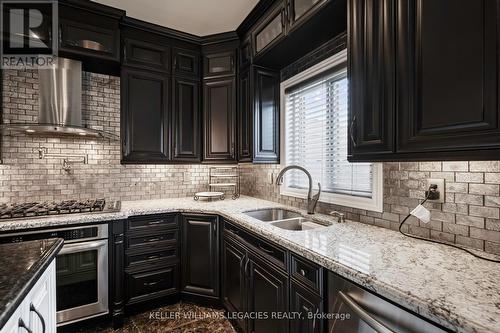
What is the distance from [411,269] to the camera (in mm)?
904

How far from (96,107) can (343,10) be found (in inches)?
97.5

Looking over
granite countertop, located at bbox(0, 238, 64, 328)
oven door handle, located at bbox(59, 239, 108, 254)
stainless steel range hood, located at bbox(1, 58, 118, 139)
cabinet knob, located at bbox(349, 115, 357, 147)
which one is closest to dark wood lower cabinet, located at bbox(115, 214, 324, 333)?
oven door handle, located at bbox(59, 239, 108, 254)

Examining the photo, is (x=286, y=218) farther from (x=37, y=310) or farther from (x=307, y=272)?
(x=37, y=310)

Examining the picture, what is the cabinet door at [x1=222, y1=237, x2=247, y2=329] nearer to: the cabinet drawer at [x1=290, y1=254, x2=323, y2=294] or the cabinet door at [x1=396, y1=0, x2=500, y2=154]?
the cabinet drawer at [x1=290, y1=254, x2=323, y2=294]

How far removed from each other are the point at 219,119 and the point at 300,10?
1.38 m

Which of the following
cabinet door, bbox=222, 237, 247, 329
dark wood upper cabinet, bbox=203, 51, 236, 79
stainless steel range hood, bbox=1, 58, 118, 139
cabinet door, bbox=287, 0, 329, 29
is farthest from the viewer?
dark wood upper cabinet, bbox=203, 51, 236, 79

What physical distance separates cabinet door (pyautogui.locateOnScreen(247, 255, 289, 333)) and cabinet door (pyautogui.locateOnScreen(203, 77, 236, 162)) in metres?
1.36

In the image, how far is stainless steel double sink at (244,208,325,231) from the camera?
1.79 m

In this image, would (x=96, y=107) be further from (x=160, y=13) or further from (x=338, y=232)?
(x=338, y=232)

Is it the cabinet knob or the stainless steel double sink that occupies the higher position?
the cabinet knob

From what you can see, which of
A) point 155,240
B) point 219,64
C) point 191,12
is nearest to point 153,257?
point 155,240

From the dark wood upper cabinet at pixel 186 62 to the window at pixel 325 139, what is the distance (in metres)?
1.06

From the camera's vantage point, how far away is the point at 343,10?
1.43m

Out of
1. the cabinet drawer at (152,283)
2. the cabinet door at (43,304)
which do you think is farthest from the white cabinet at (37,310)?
the cabinet drawer at (152,283)
